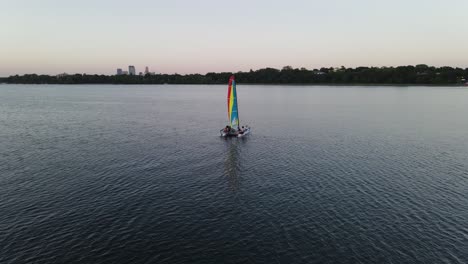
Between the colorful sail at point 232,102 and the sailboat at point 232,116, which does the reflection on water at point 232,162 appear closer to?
the sailboat at point 232,116

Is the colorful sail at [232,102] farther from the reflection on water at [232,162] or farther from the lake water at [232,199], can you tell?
the lake water at [232,199]

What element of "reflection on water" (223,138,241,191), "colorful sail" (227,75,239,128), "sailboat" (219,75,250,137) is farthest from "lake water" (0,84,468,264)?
"colorful sail" (227,75,239,128)

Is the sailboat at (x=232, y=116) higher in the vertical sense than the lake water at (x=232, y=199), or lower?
higher

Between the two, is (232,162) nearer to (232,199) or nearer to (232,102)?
(232,199)

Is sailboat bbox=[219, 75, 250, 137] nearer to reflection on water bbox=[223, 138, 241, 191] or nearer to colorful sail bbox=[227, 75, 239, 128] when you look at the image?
colorful sail bbox=[227, 75, 239, 128]

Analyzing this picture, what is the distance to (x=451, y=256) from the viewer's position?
91.4 feet

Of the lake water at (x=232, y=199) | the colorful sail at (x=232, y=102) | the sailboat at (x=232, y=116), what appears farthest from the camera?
the sailboat at (x=232, y=116)

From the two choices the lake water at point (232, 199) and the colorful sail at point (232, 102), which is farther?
the colorful sail at point (232, 102)

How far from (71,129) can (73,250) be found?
7035 centimetres

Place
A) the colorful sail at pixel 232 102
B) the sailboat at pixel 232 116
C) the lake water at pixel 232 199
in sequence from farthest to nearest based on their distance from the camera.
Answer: the sailboat at pixel 232 116, the colorful sail at pixel 232 102, the lake water at pixel 232 199

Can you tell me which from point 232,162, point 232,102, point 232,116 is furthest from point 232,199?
point 232,116

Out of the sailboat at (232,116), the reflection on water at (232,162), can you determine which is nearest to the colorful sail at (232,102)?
the sailboat at (232,116)

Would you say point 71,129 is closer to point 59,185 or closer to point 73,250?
point 59,185

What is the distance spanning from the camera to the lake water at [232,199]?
93.7ft
